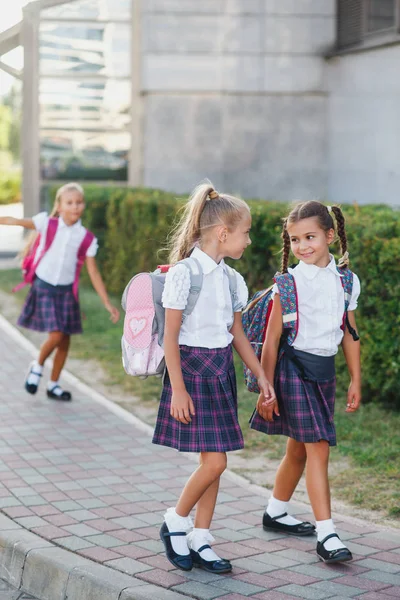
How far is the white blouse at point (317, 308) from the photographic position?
175 inches

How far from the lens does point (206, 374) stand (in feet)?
14.0

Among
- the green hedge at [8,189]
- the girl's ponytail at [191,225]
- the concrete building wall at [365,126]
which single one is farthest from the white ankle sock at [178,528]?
the green hedge at [8,189]

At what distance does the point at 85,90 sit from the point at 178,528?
46.1 feet

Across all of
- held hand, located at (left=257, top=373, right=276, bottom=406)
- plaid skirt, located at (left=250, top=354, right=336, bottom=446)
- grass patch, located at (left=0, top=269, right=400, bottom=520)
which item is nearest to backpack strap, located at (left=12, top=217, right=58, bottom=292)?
grass patch, located at (left=0, top=269, right=400, bottom=520)

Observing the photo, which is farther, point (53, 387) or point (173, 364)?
point (53, 387)

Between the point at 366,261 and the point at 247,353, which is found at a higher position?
the point at 366,261

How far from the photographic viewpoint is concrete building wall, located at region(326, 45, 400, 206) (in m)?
13.0

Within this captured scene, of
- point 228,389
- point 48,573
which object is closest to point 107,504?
point 48,573

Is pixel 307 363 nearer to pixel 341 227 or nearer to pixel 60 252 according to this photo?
pixel 341 227

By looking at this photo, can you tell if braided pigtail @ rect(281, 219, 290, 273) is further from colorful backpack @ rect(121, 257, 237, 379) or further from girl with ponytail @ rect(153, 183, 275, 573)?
colorful backpack @ rect(121, 257, 237, 379)

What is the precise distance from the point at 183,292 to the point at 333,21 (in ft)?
37.7

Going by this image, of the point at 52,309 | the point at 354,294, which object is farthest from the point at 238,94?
the point at 354,294

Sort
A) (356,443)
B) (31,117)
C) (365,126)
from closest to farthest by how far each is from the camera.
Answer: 1. (356,443)
2. (365,126)
3. (31,117)

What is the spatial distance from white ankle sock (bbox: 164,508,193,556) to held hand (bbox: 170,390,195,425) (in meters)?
0.45
